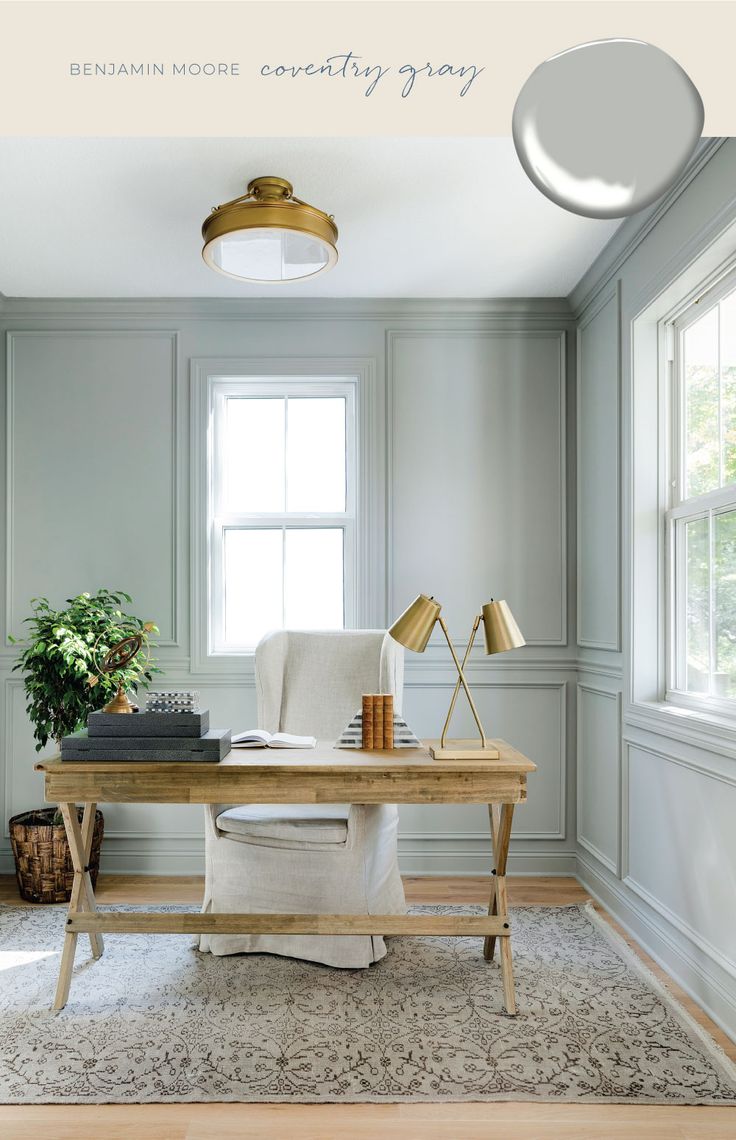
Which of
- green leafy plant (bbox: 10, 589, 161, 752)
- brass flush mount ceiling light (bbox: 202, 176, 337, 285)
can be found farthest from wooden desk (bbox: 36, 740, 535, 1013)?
brass flush mount ceiling light (bbox: 202, 176, 337, 285)

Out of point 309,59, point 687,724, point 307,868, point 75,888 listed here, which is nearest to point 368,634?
point 307,868

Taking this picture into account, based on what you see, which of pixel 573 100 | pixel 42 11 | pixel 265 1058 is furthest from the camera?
pixel 265 1058

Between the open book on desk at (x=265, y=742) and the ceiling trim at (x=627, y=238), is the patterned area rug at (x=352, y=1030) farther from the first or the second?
the ceiling trim at (x=627, y=238)

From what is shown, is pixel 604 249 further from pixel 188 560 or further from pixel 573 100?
pixel 573 100

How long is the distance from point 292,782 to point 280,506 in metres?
1.88

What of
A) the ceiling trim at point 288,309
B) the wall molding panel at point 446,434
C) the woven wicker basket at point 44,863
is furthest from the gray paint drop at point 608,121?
the woven wicker basket at point 44,863

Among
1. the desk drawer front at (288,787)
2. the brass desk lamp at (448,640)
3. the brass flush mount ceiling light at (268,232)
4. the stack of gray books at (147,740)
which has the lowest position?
the desk drawer front at (288,787)

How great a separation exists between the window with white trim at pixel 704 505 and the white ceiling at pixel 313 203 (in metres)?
0.70

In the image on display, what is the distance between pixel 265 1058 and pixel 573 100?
2.21m

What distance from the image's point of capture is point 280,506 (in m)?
3.99

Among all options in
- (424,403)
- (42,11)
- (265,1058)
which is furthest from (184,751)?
(424,403)

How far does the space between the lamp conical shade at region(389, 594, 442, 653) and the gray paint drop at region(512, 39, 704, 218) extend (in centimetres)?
169

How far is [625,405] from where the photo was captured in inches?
125

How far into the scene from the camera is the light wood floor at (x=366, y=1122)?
1.85m
